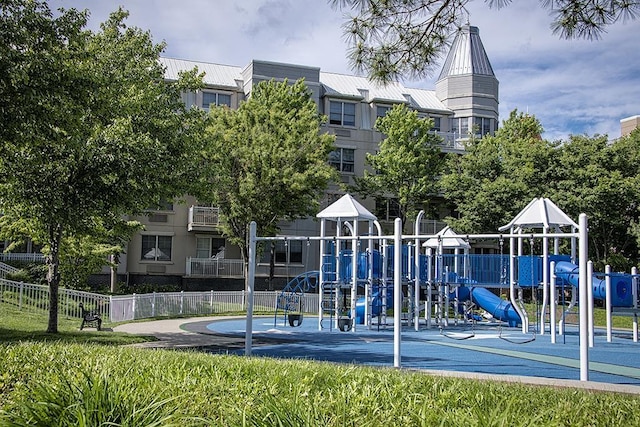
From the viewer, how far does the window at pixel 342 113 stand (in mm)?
43562

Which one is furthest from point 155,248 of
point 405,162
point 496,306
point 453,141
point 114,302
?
point 496,306

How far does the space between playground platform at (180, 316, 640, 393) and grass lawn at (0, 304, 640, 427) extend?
398cm

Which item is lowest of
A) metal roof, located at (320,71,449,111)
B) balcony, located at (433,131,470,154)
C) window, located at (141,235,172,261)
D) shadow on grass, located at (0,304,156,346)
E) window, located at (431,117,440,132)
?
shadow on grass, located at (0,304,156,346)

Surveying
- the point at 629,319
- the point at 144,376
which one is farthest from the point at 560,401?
the point at 629,319

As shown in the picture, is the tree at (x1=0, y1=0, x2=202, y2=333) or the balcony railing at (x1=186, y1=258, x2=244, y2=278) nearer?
the tree at (x1=0, y1=0, x2=202, y2=333)

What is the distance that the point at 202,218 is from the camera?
127 feet

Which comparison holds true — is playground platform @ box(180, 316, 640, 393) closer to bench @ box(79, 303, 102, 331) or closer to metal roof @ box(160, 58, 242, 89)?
bench @ box(79, 303, 102, 331)

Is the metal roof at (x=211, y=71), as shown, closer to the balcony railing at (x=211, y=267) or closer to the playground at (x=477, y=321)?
the balcony railing at (x=211, y=267)

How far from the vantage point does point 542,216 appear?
773 inches

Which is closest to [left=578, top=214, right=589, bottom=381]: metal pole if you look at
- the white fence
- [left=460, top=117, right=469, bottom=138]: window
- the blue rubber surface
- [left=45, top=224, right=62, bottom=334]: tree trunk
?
the blue rubber surface

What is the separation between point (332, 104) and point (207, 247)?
41.6 ft

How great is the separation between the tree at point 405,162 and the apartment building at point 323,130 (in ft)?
8.07

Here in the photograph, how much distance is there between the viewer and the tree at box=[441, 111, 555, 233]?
121 feet

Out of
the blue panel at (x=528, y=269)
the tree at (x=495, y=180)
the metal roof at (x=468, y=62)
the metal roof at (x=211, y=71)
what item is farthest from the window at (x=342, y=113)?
the blue panel at (x=528, y=269)
